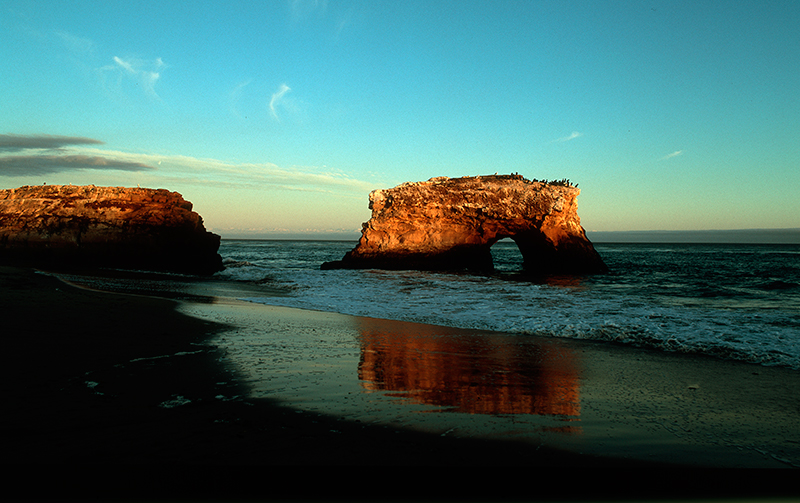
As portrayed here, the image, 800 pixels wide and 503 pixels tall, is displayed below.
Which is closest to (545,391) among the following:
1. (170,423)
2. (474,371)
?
(474,371)

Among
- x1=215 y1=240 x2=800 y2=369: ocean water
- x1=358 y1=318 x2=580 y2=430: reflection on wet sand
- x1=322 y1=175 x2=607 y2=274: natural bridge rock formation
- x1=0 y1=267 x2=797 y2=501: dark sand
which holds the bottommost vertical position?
x1=215 y1=240 x2=800 y2=369: ocean water

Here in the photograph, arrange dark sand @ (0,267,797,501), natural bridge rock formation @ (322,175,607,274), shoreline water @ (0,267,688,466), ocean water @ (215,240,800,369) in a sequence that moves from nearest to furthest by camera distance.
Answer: dark sand @ (0,267,797,501) → shoreline water @ (0,267,688,466) → ocean water @ (215,240,800,369) → natural bridge rock formation @ (322,175,607,274)

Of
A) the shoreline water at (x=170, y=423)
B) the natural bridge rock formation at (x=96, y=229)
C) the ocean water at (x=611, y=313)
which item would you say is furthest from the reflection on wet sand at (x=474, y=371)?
the natural bridge rock formation at (x=96, y=229)

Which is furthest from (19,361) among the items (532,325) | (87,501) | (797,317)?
(797,317)

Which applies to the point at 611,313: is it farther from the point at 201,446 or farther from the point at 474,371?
the point at 201,446

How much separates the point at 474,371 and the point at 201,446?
10.0ft

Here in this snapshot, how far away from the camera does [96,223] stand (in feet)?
79.1

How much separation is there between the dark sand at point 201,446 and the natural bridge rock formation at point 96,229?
2221cm

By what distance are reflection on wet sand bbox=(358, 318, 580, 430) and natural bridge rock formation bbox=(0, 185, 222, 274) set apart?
21.3 metres

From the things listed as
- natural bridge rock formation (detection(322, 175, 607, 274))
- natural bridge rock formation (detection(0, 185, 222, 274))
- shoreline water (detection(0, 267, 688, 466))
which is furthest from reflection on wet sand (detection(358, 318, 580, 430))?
natural bridge rock formation (detection(0, 185, 222, 274))

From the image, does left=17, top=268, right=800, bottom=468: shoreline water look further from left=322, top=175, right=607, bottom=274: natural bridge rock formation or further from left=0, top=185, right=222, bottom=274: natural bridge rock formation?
left=0, top=185, right=222, bottom=274: natural bridge rock formation

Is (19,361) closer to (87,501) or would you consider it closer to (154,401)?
(154,401)

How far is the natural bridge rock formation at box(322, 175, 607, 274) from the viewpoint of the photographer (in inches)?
1013

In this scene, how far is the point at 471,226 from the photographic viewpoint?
27.8 m
